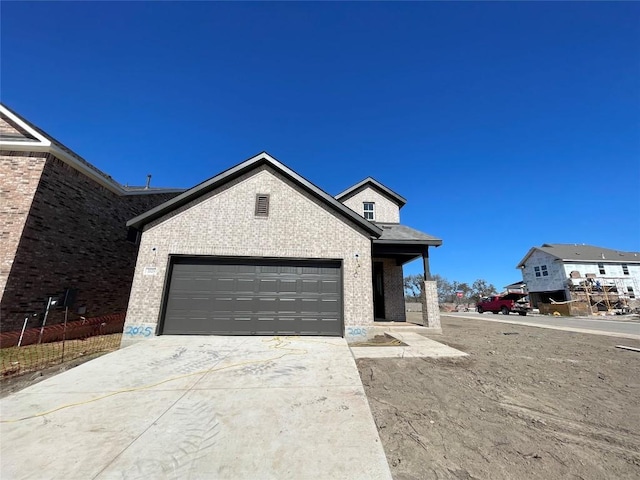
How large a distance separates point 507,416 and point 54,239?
14.2 m

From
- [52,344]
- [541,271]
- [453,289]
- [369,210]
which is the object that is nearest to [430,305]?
[369,210]

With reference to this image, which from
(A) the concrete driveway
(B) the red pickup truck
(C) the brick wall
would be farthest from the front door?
(B) the red pickup truck

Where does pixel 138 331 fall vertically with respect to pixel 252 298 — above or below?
below

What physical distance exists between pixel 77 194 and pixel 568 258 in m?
45.8

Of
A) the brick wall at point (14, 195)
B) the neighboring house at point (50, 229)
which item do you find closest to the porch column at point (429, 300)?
the neighboring house at point (50, 229)

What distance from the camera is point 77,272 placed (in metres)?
10.3

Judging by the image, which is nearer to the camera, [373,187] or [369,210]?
[369,210]

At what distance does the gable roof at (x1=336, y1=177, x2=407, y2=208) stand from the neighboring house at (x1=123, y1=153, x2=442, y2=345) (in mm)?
6071

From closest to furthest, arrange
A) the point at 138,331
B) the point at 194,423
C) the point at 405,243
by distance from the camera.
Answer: the point at 194,423 → the point at 138,331 → the point at 405,243

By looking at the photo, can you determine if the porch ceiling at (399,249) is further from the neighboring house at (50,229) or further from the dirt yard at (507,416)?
the neighboring house at (50,229)

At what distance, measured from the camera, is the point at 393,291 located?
14.6 m

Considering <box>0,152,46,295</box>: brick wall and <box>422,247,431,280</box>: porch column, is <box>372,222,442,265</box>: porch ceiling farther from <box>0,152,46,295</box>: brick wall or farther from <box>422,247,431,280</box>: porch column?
<box>0,152,46,295</box>: brick wall

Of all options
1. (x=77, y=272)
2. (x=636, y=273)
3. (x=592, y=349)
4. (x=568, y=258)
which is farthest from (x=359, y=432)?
(x=636, y=273)

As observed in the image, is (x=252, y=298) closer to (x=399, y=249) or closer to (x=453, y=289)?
(x=399, y=249)
